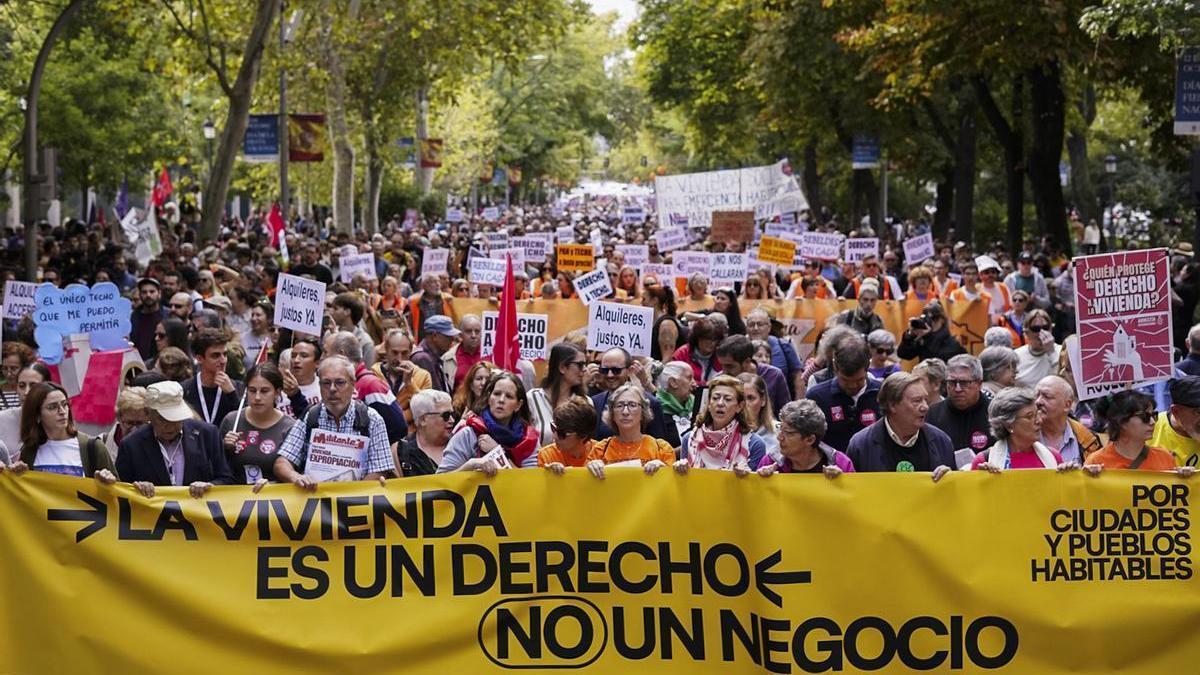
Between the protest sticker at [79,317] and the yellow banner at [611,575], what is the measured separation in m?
5.10

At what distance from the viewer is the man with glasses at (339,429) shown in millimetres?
8555

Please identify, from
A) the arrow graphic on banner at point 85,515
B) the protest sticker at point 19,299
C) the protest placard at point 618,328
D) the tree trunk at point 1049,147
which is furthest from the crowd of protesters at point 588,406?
the tree trunk at point 1049,147

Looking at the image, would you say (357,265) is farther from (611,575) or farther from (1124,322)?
(611,575)

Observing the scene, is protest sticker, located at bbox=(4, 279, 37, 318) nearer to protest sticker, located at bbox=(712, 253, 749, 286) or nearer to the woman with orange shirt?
the woman with orange shirt

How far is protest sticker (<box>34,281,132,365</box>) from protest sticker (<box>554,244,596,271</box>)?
9972 millimetres

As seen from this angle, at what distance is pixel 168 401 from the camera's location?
27.3 feet

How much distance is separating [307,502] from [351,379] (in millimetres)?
1715

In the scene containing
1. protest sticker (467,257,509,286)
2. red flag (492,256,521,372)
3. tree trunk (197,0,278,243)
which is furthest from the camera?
tree trunk (197,0,278,243)

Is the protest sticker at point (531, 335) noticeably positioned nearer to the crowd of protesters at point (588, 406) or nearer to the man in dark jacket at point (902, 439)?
the crowd of protesters at point (588, 406)

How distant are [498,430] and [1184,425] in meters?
3.12

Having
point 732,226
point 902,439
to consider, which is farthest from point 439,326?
point 732,226

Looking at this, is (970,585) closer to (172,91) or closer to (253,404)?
(253,404)

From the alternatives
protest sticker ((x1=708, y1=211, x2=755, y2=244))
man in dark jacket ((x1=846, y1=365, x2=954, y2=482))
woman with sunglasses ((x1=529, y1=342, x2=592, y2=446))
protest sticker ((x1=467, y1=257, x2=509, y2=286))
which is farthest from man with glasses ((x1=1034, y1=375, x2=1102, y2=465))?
protest sticker ((x1=708, y1=211, x2=755, y2=244))

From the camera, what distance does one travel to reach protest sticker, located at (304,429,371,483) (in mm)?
8398
